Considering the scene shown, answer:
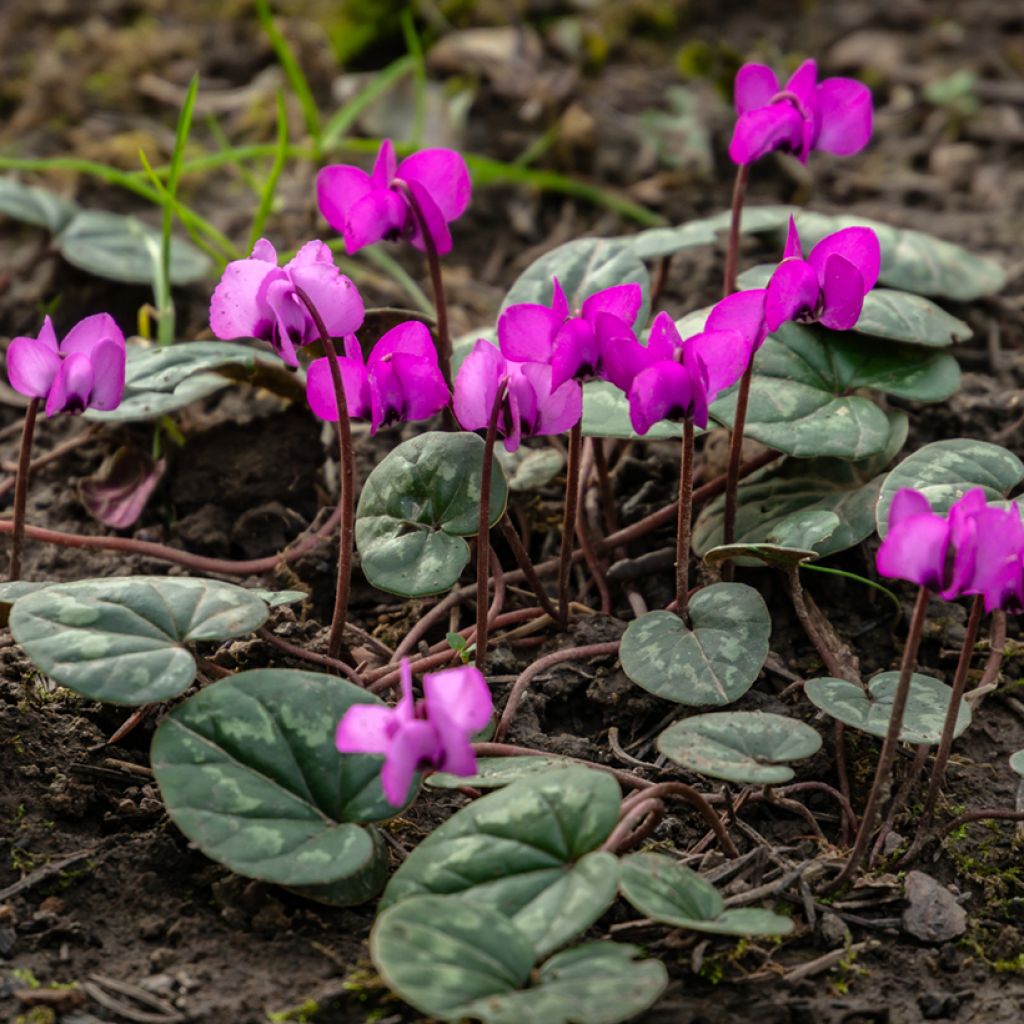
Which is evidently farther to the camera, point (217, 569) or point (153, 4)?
point (153, 4)

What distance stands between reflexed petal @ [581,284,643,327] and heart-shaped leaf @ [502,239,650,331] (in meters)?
0.50

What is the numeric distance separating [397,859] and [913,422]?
135cm

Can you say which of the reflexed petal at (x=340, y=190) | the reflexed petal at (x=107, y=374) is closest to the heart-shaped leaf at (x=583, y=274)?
the reflexed petal at (x=340, y=190)

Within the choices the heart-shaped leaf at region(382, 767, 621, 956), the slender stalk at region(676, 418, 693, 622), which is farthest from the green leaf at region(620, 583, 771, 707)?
the heart-shaped leaf at region(382, 767, 621, 956)

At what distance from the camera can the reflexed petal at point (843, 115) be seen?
7.22ft

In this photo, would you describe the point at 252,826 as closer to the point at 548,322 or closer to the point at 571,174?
the point at 548,322

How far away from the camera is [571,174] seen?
11.8ft

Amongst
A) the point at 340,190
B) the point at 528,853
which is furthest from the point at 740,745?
the point at 340,190

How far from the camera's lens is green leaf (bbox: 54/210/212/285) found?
119 inches

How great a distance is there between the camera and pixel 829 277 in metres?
1.89

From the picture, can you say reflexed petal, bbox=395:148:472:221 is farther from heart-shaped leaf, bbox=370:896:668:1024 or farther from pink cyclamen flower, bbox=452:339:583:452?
heart-shaped leaf, bbox=370:896:668:1024

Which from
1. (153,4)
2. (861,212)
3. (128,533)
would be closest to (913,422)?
(861,212)

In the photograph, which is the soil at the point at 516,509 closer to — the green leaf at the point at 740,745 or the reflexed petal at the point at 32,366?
the green leaf at the point at 740,745

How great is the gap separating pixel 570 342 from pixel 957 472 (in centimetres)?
64
